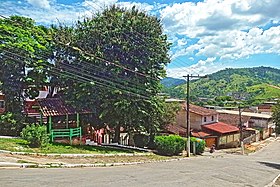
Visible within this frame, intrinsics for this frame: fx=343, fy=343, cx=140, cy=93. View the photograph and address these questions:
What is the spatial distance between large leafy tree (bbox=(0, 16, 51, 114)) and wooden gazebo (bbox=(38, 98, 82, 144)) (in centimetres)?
188

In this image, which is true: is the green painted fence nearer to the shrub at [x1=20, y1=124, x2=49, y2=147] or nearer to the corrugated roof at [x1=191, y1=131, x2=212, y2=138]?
the shrub at [x1=20, y1=124, x2=49, y2=147]

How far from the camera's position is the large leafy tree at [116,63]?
29.1 meters

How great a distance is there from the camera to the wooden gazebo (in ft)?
89.8

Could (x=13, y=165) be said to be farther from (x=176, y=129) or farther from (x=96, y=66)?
(x=176, y=129)

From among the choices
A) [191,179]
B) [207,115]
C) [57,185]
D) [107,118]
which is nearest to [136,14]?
[107,118]

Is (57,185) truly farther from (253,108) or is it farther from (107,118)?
(253,108)

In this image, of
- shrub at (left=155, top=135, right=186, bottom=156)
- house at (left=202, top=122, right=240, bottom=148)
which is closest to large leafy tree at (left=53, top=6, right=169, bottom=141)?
shrub at (left=155, top=135, right=186, bottom=156)

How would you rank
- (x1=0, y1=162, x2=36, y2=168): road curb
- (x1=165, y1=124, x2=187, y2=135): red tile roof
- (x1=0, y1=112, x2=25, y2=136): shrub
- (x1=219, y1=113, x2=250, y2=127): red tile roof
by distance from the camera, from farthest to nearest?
(x1=219, y1=113, x2=250, y2=127): red tile roof < (x1=165, y1=124, x2=187, y2=135): red tile roof < (x1=0, y1=112, x2=25, y2=136): shrub < (x1=0, y1=162, x2=36, y2=168): road curb

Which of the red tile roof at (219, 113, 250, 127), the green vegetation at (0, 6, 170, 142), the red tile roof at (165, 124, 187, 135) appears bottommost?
the red tile roof at (165, 124, 187, 135)

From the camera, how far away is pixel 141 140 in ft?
120

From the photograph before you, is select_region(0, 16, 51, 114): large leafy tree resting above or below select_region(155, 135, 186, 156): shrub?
above

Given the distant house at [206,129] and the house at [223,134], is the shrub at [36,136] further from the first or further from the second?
the house at [223,134]

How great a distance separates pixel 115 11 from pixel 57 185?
22.2 meters

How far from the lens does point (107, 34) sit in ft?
97.2
